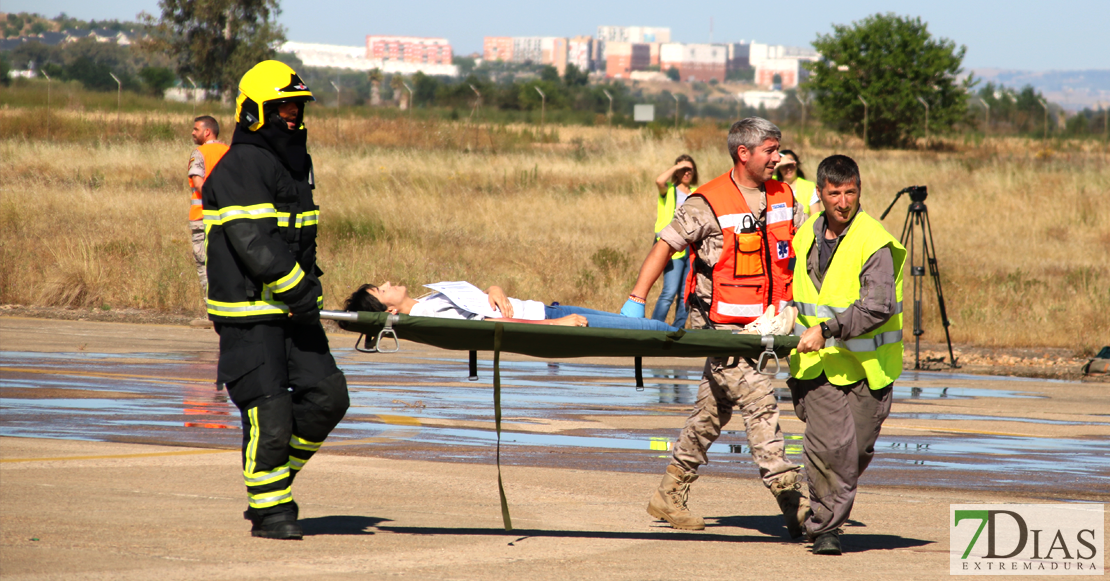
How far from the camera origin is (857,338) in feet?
18.1

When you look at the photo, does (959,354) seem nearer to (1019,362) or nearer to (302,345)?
(1019,362)

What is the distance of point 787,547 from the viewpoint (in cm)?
589

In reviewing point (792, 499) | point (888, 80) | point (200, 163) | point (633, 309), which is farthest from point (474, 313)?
point (888, 80)

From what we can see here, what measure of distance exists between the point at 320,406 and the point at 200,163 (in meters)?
7.09

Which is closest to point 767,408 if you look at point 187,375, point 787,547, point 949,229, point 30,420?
point 787,547

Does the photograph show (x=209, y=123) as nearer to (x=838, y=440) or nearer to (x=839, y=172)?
(x=839, y=172)

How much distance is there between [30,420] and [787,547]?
601cm

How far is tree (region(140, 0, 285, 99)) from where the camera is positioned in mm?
64188

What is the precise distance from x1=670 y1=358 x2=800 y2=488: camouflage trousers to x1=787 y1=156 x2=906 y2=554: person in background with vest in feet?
1.02

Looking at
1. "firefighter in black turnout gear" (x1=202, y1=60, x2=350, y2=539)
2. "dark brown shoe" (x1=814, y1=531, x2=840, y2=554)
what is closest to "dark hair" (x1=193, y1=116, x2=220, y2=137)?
"firefighter in black turnout gear" (x1=202, y1=60, x2=350, y2=539)

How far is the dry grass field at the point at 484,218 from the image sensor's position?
16.8m

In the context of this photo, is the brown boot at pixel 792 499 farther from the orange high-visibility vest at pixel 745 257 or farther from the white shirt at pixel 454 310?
the white shirt at pixel 454 310

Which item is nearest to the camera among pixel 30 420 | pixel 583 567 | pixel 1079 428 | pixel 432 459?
pixel 583 567

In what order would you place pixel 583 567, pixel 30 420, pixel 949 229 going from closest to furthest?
1. pixel 583 567
2. pixel 30 420
3. pixel 949 229
